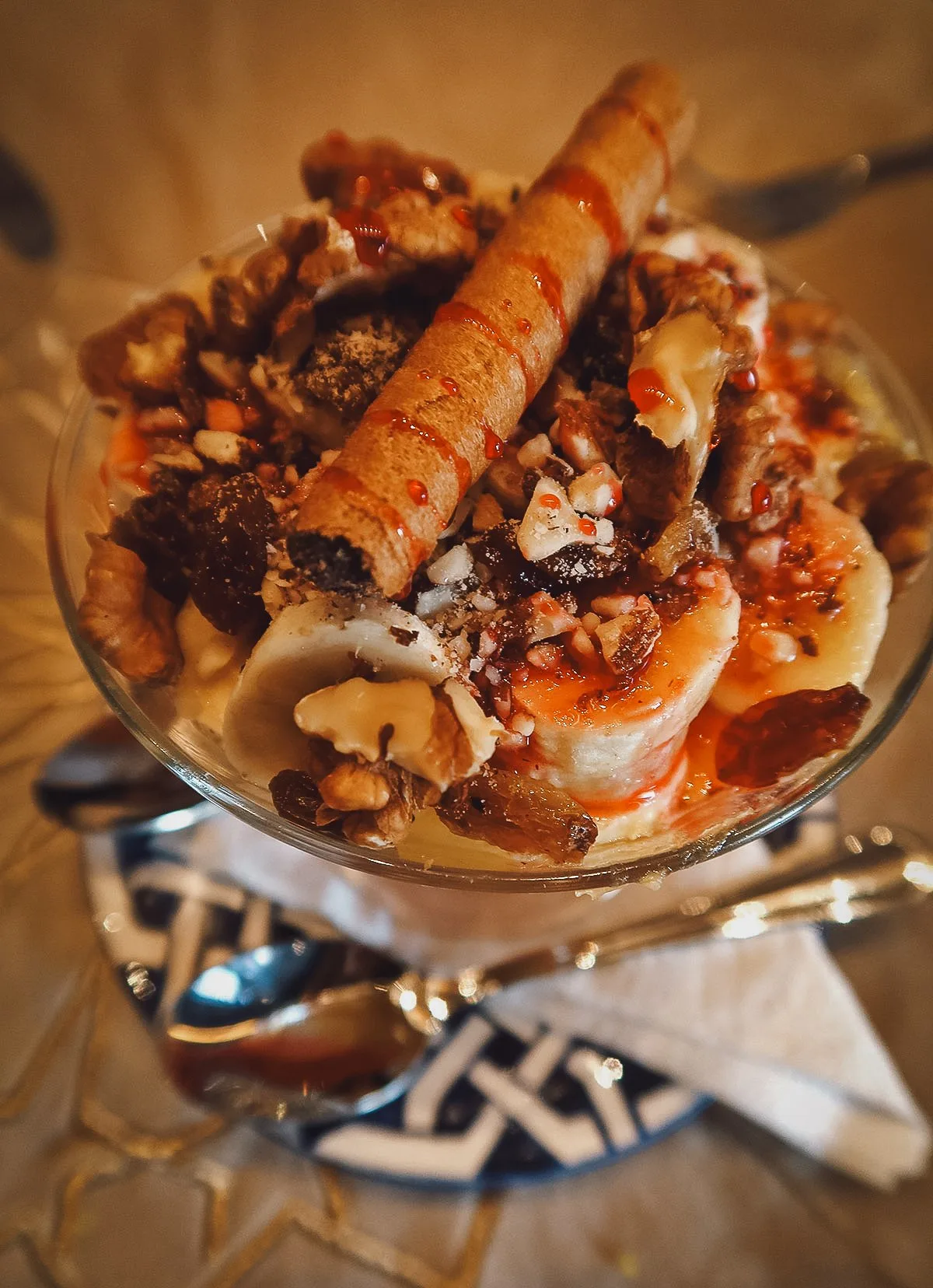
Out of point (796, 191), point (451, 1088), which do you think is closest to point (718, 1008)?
point (451, 1088)

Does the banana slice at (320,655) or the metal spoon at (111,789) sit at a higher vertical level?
the banana slice at (320,655)

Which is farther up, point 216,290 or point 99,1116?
point 216,290

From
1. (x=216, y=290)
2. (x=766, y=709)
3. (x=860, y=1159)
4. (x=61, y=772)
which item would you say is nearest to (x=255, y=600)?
(x=216, y=290)

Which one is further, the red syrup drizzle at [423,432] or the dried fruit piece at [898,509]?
the dried fruit piece at [898,509]

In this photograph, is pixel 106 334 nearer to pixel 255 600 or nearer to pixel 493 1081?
pixel 255 600

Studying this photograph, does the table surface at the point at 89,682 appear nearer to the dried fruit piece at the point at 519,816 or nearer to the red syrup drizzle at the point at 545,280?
the dried fruit piece at the point at 519,816

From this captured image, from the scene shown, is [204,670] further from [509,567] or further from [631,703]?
[631,703]

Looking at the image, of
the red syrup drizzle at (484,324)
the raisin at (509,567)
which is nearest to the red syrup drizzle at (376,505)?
the raisin at (509,567)

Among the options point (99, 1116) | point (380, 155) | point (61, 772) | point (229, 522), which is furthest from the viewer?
point (61, 772)
